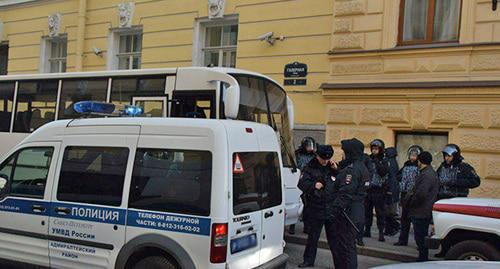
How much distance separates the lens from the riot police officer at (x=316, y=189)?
6105mm

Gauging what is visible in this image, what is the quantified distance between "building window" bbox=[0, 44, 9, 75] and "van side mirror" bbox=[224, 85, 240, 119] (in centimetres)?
1493

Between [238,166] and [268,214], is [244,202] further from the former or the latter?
[268,214]

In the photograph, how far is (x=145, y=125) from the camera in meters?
4.42

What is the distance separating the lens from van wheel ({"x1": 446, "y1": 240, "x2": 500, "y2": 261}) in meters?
5.40

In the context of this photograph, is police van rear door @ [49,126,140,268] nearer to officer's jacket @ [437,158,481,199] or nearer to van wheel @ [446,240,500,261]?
van wheel @ [446,240,500,261]

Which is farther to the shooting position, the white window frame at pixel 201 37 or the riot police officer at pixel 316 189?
the white window frame at pixel 201 37

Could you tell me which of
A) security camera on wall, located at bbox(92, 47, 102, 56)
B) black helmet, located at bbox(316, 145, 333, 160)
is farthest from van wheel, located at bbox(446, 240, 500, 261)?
security camera on wall, located at bbox(92, 47, 102, 56)

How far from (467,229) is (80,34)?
13556 millimetres

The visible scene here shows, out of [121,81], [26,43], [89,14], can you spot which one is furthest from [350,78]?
[26,43]

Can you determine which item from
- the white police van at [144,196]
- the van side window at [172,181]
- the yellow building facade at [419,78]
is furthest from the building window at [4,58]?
the van side window at [172,181]

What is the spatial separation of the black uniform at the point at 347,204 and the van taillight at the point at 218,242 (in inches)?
78.2

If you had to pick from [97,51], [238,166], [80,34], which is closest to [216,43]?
[97,51]

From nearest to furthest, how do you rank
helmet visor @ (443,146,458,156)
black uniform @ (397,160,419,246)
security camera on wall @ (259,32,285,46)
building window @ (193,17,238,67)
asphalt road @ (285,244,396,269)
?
asphalt road @ (285,244,396,269) < helmet visor @ (443,146,458,156) < black uniform @ (397,160,419,246) < security camera on wall @ (259,32,285,46) < building window @ (193,17,238,67)

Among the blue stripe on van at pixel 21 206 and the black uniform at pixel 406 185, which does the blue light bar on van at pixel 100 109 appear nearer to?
the blue stripe on van at pixel 21 206
